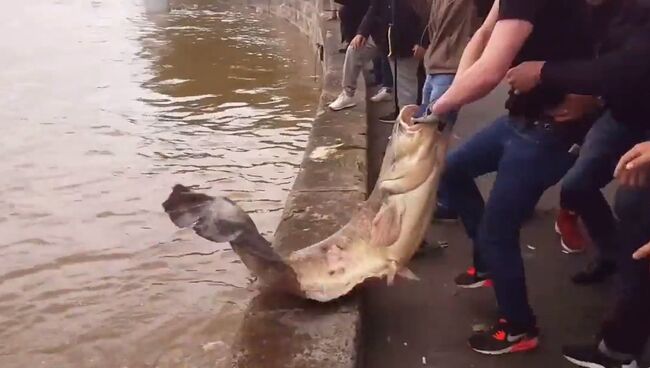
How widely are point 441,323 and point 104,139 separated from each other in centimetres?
683

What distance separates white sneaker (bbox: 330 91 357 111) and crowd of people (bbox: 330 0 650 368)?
3584mm

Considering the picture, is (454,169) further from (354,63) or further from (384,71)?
(384,71)

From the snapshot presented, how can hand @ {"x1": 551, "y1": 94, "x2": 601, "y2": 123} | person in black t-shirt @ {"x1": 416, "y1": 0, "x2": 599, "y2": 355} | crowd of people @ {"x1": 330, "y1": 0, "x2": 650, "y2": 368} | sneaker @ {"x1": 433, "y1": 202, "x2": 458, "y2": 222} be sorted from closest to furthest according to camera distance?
1. person in black t-shirt @ {"x1": 416, "y1": 0, "x2": 599, "y2": 355}
2. crowd of people @ {"x1": 330, "y1": 0, "x2": 650, "y2": 368}
3. hand @ {"x1": 551, "y1": 94, "x2": 601, "y2": 123}
4. sneaker @ {"x1": 433, "y1": 202, "x2": 458, "y2": 222}

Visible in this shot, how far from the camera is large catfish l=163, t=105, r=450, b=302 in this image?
3465mm

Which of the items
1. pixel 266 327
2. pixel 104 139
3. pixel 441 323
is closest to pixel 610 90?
pixel 441 323

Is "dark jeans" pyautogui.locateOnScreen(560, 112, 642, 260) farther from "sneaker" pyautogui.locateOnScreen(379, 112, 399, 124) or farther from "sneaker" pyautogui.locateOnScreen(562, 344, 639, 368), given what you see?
"sneaker" pyautogui.locateOnScreen(379, 112, 399, 124)

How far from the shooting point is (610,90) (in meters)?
3.18

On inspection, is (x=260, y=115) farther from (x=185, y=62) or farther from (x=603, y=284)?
Result: (x=603, y=284)

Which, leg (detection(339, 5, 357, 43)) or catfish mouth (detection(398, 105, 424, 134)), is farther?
leg (detection(339, 5, 357, 43))

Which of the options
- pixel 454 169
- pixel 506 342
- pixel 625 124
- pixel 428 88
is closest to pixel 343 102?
pixel 428 88

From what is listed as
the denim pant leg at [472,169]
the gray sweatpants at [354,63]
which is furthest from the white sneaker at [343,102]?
the denim pant leg at [472,169]

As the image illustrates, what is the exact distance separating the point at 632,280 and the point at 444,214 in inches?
74.0

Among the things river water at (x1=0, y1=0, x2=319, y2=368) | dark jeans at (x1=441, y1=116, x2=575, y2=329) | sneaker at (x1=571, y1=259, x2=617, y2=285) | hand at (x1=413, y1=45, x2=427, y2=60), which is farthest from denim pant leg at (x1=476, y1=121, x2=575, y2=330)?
hand at (x1=413, y1=45, x2=427, y2=60)

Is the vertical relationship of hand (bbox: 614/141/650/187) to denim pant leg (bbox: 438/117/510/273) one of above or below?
above
